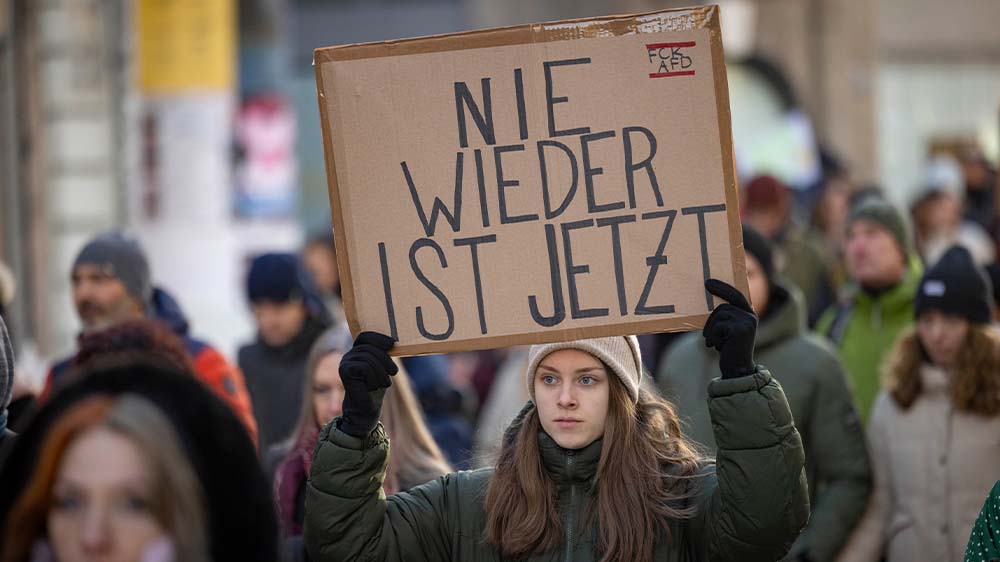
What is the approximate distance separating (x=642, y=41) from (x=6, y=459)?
1995mm

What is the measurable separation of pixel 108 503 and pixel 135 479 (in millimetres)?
68

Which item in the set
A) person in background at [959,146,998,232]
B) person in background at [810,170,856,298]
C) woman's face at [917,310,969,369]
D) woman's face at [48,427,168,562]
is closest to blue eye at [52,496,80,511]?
woman's face at [48,427,168,562]

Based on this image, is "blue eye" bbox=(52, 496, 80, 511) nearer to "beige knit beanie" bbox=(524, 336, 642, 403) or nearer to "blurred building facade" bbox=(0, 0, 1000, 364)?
"beige knit beanie" bbox=(524, 336, 642, 403)

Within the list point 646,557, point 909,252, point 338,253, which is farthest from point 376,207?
point 909,252

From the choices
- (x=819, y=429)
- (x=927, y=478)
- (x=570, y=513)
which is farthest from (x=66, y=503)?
(x=927, y=478)

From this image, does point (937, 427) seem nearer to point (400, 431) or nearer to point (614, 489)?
point (400, 431)

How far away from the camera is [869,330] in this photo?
22.5 ft

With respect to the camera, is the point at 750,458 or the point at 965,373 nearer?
the point at 750,458

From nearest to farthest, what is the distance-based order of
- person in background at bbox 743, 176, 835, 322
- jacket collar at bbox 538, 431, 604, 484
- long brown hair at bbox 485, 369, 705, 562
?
long brown hair at bbox 485, 369, 705, 562
jacket collar at bbox 538, 431, 604, 484
person in background at bbox 743, 176, 835, 322

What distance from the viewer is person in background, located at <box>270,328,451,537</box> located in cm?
484

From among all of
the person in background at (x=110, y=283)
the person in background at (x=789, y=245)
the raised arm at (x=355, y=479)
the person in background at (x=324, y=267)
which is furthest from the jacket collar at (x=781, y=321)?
the person in background at (x=324, y=267)

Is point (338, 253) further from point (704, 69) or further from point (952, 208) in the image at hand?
point (952, 208)

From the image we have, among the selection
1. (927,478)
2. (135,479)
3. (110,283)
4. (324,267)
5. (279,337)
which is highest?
(110,283)

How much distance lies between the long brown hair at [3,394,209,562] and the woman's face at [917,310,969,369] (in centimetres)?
377
